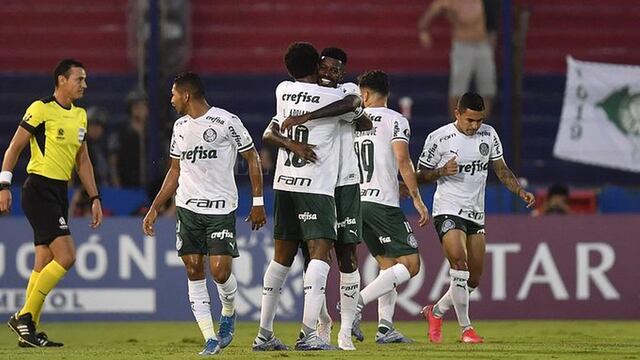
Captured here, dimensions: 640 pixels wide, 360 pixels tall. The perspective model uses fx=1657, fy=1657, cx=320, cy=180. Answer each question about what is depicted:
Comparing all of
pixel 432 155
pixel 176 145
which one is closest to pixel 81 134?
pixel 176 145

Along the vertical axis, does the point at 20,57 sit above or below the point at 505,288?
above

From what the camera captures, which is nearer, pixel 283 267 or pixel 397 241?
pixel 283 267

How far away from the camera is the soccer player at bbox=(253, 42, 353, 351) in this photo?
12.4 metres

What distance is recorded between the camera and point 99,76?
20859 mm

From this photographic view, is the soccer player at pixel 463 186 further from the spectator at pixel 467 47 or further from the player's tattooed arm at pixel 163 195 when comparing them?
the spectator at pixel 467 47

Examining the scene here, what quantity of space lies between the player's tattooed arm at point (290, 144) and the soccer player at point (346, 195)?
1.23ft

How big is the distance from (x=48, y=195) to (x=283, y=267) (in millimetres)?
A: 2491

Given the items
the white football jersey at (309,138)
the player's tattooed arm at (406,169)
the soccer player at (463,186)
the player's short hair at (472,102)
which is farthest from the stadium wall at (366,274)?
the white football jersey at (309,138)

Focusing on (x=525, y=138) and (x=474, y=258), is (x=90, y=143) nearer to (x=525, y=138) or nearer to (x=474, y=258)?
(x=525, y=138)

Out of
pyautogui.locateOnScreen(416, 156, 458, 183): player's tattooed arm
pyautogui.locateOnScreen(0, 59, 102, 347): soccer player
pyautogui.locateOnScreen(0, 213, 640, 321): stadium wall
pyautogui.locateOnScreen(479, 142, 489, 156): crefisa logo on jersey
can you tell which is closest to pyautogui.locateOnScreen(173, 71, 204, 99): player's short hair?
pyautogui.locateOnScreen(0, 59, 102, 347): soccer player

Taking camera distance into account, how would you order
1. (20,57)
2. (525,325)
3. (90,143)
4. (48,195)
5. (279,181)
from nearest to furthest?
(279,181), (48,195), (525,325), (90,143), (20,57)

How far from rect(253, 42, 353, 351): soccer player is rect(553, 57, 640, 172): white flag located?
24.6 ft

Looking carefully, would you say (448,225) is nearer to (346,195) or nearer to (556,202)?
(346,195)

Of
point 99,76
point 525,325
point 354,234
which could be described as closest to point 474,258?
point 354,234
